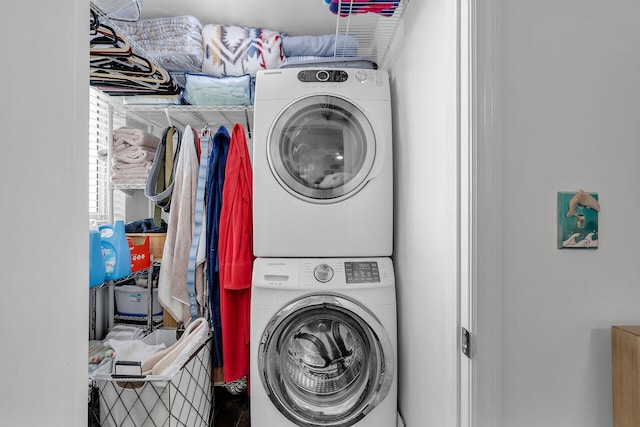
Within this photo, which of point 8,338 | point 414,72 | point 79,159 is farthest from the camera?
point 414,72

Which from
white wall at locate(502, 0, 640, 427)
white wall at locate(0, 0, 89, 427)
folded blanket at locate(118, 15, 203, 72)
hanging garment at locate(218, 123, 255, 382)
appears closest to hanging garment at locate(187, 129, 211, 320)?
hanging garment at locate(218, 123, 255, 382)

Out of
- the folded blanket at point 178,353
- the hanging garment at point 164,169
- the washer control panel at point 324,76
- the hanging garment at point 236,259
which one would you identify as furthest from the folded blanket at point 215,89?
the folded blanket at point 178,353

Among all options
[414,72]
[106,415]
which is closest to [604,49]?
[414,72]

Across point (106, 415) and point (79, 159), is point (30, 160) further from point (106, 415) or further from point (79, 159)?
point (106, 415)

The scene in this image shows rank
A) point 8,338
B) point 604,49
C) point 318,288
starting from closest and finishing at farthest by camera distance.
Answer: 1. point 8,338
2. point 604,49
3. point 318,288

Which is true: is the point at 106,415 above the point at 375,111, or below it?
below

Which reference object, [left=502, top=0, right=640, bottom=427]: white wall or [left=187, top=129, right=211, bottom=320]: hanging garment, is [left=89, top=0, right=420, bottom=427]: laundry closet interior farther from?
[left=502, top=0, right=640, bottom=427]: white wall

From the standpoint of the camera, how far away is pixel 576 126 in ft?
2.78

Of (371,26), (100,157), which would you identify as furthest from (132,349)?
(371,26)

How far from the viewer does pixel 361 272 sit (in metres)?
1.59

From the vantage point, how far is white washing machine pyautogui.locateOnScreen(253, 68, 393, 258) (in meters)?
1.63

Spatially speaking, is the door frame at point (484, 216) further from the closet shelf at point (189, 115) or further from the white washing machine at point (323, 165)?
the closet shelf at point (189, 115)

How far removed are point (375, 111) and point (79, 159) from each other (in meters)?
1.34

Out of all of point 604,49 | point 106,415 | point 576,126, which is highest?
point 604,49
